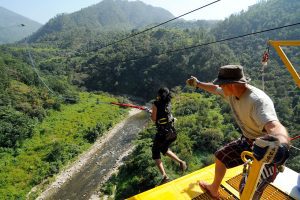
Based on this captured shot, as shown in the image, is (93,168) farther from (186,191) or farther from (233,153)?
(233,153)

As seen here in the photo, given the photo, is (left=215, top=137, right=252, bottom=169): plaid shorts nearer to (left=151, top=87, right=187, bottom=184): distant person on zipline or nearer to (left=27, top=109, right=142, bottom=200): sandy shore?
(left=151, top=87, right=187, bottom=184): distant person on zipline

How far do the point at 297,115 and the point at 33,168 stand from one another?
27.1 meters

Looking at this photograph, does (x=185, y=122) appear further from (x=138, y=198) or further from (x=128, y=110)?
(x=138, y=198)

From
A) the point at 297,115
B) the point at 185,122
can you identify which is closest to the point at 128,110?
the point at 185,122

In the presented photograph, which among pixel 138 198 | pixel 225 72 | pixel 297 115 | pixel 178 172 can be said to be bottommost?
pixel 297 115

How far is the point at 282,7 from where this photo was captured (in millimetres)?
101812

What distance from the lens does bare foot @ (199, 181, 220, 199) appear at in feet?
13.3

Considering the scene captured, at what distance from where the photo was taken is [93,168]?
22.8m

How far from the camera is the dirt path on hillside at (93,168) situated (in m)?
19.5

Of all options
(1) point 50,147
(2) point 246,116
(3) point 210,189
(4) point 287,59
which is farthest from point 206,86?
(1) point 50,147

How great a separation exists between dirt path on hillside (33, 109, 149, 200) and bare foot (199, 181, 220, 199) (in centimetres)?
1621

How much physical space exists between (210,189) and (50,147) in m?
23.2

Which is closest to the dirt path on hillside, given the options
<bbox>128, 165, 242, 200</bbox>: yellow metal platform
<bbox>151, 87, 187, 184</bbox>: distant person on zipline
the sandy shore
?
the sandy shore

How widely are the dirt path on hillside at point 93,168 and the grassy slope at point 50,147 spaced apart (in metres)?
1.03
